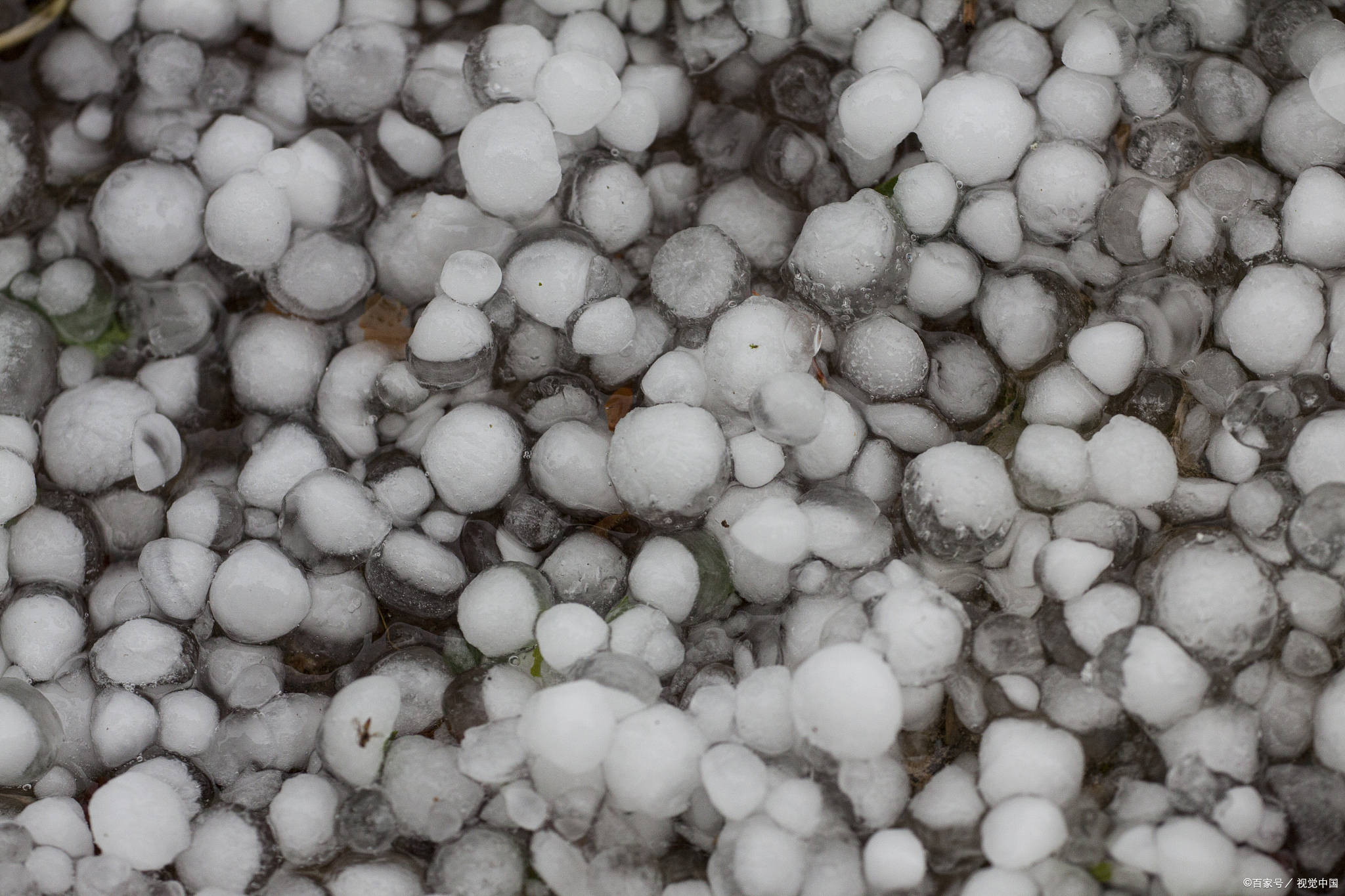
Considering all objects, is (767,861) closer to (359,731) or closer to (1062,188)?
(359,731)

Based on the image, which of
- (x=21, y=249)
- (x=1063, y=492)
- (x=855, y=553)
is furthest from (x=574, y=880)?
(x=21, y=249)

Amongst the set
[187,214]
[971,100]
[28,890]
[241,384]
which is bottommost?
[28,890]

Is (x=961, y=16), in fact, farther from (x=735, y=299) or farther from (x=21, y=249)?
(x=21, y=249)

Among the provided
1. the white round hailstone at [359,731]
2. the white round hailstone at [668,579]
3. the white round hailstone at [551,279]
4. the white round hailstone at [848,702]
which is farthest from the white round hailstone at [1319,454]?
the white round hailstone at [359,731]

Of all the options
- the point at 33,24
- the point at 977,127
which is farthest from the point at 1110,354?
the point at 33,24

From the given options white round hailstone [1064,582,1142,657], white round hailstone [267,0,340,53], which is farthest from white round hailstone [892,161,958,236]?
white round hailstone [267,0,340,53]

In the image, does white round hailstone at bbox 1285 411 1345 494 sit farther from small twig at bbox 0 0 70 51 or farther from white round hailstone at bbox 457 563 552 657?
small twig at bbox 0 0 70 51

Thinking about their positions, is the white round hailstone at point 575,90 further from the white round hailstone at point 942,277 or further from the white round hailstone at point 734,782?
the white round hailstone at point 734,782
